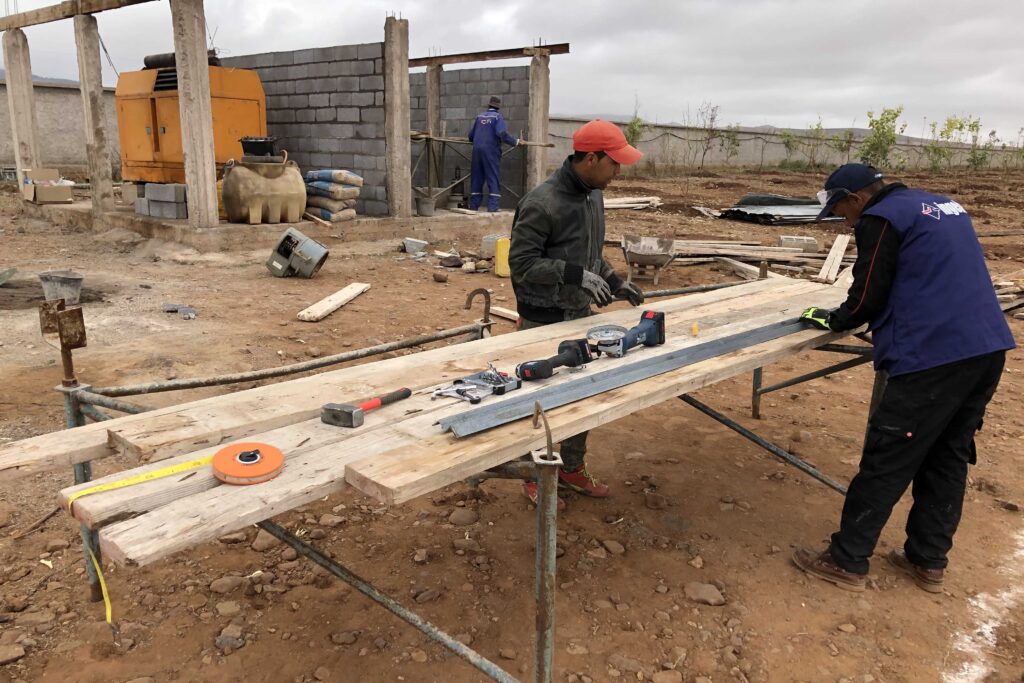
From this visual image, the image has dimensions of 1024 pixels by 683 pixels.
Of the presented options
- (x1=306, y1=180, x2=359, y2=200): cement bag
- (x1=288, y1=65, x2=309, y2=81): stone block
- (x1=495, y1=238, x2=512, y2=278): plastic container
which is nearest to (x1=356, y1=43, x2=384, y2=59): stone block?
(x1=288, y1=65, x2=309, y2=81): stone block

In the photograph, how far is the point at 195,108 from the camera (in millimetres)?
9016

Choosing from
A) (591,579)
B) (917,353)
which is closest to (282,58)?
(591,579)

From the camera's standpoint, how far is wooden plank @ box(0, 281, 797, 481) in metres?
1.94

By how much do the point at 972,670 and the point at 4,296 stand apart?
8.22 meters

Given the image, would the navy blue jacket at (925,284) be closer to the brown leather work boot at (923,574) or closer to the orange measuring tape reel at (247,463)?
the brown leather work boot at (923,574)

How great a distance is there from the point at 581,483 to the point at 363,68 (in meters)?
8.60

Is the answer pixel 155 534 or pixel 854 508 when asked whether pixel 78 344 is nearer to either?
pixel 155 534

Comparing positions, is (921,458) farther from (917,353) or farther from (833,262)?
(833,262)

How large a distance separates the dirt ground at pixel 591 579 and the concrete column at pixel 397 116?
5.79 metres

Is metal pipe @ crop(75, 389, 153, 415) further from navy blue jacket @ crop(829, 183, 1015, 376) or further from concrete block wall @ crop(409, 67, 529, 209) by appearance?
concrete block wall @ crop(409, 67, 529, 209)

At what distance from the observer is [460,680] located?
2.61 metres

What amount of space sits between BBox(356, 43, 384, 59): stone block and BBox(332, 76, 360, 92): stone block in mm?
347

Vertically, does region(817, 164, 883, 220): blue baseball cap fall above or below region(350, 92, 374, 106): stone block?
below

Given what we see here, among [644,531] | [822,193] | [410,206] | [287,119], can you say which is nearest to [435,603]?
[644,531]
